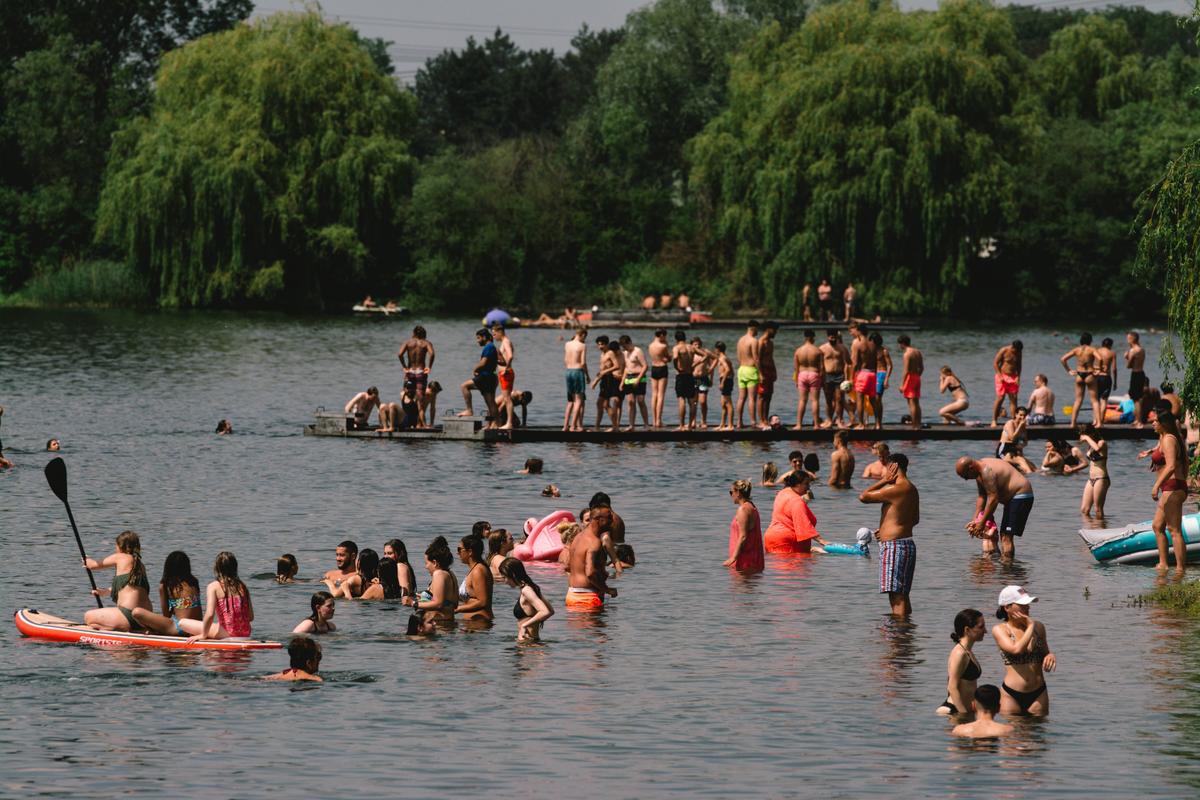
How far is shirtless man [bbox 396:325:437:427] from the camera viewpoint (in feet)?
113

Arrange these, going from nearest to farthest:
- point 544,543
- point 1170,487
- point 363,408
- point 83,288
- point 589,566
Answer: point 589,566
point 1170,487
point 544,543
point 363,408
point 83,288

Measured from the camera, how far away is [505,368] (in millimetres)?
34375

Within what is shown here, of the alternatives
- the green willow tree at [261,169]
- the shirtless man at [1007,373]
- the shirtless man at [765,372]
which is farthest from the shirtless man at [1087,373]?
the green willow tree at [261,169]

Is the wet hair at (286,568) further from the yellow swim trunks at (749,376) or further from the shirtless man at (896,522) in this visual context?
the yellow swim trunks at (749,376)

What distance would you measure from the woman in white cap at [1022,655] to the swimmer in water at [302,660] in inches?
238

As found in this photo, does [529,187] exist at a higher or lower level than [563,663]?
higher

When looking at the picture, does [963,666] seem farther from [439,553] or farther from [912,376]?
[912,376]

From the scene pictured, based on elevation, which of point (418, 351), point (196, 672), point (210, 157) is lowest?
point (196, 672)

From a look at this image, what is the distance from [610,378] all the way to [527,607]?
1603cm

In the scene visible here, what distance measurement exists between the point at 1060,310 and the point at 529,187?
23.6m

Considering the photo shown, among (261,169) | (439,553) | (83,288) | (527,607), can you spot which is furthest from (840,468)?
(83,288)

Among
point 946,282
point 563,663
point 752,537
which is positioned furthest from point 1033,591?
point 946,282

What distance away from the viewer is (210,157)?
74188 mm

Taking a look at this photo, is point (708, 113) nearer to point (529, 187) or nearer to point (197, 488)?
point (529, 187)
